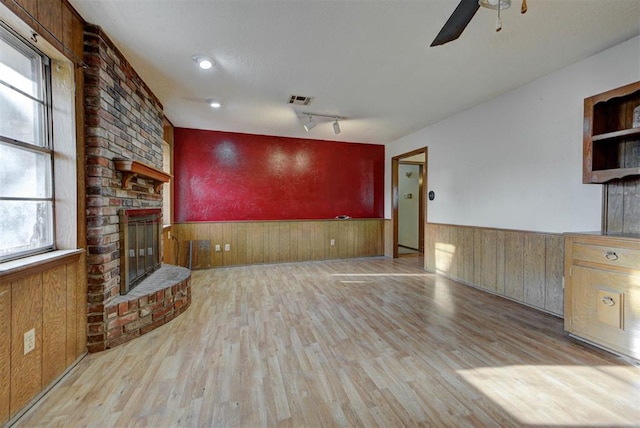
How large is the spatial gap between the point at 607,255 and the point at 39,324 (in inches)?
150

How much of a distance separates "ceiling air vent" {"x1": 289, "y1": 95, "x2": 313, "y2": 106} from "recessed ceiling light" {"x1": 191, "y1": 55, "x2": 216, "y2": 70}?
1.05 metres

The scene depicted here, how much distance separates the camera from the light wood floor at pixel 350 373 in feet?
4.72

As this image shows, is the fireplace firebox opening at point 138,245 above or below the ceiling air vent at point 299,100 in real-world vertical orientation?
below

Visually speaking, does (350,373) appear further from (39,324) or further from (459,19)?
(459,19)

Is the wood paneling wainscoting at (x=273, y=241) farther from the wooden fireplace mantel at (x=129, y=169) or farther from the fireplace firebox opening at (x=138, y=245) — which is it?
the wooden fireplace mantel at (x=129, y=169)

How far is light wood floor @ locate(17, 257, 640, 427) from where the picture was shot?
1.44m

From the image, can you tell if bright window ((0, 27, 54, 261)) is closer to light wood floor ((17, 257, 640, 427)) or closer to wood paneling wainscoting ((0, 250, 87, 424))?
wood paneling wainscoting ((0, 250, 87, 424))

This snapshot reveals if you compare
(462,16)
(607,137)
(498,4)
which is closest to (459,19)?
(462,16)

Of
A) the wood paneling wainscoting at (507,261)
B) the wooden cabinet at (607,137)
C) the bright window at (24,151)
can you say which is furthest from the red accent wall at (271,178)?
the wooden cabinet at (607,137)

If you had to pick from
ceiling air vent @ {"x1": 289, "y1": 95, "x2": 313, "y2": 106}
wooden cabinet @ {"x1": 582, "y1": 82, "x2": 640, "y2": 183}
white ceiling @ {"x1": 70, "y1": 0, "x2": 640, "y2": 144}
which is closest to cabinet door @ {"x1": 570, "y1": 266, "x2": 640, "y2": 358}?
wooden cabinet @ {"x1": 582, "y1": 82, "x2": 640, "y2": 183}

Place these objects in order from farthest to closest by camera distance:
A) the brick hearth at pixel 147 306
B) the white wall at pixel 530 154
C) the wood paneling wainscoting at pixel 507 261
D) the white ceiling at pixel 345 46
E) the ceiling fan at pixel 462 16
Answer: the wood paneling wainscoting at pixel 507 261
the white wall at pixel 530 154
the brick hearth at pixel 147 306
the white ceiling at pixel 345 46
the ceiling fan at pixel 462 16

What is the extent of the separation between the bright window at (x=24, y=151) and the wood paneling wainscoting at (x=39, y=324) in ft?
0.58

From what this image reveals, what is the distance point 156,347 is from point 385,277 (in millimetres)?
3131

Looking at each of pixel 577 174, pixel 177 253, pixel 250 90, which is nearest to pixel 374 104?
pixel 250 90
